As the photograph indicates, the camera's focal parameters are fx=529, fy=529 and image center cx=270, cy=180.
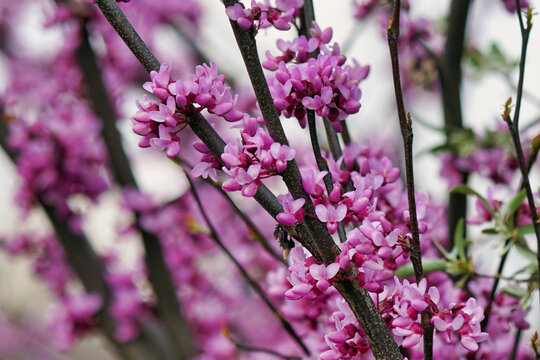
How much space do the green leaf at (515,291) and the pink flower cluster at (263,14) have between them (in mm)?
564

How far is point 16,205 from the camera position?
1.98 meters

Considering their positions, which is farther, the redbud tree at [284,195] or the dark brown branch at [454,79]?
the dark brown branch at [454,79]

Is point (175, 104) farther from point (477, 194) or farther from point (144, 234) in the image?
point (144, 234)

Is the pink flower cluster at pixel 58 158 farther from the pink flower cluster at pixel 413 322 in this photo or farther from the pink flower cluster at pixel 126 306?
the pink flower cluster at pixel 413 322

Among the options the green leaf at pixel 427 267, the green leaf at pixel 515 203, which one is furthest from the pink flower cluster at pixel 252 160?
the green leaf at pixel 515 203

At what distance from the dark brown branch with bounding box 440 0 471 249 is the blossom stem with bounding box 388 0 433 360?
0.75m

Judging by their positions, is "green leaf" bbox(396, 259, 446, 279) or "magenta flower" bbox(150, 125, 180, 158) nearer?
"magenta flower" bbox(150, 125, 180, 158)

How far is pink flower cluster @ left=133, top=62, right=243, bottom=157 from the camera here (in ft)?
2.15

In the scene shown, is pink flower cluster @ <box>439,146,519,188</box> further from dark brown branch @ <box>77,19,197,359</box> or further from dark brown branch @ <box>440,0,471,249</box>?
dark brown branch @ <box>77,19,197,359</box>

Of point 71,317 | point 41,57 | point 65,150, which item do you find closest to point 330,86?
point 65,150

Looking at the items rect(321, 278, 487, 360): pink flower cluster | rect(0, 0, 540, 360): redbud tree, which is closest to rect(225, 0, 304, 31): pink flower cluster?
rect(0, 0, 540, 360): redbud tree

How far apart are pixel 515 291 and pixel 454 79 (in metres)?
0.74

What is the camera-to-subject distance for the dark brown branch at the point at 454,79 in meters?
→ 1.36

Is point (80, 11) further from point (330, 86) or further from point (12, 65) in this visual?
point (12, 65)
